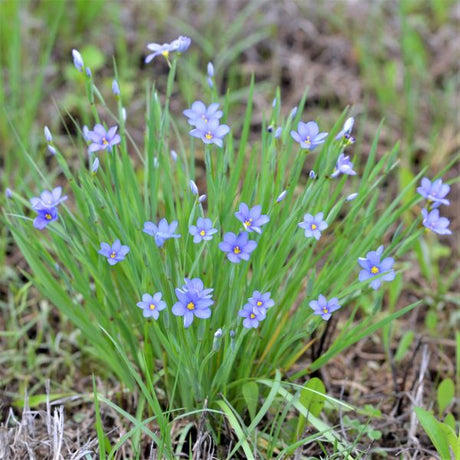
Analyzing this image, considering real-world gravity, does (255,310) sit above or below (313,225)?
below

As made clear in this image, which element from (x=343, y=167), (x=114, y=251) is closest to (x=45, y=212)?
(x=114, y=251)

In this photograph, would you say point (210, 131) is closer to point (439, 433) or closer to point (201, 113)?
point (201, 113)

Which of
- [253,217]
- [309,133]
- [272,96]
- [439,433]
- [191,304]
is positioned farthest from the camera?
[272,96]

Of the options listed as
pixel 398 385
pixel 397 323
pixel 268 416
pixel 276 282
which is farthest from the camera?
pixel 397 323

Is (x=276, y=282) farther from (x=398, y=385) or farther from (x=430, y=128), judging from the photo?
(x=430, y=128)

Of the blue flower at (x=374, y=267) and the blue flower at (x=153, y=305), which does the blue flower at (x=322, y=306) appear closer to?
the blue flower at (x=374, y=267)

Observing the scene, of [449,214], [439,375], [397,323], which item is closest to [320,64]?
[449,214]
